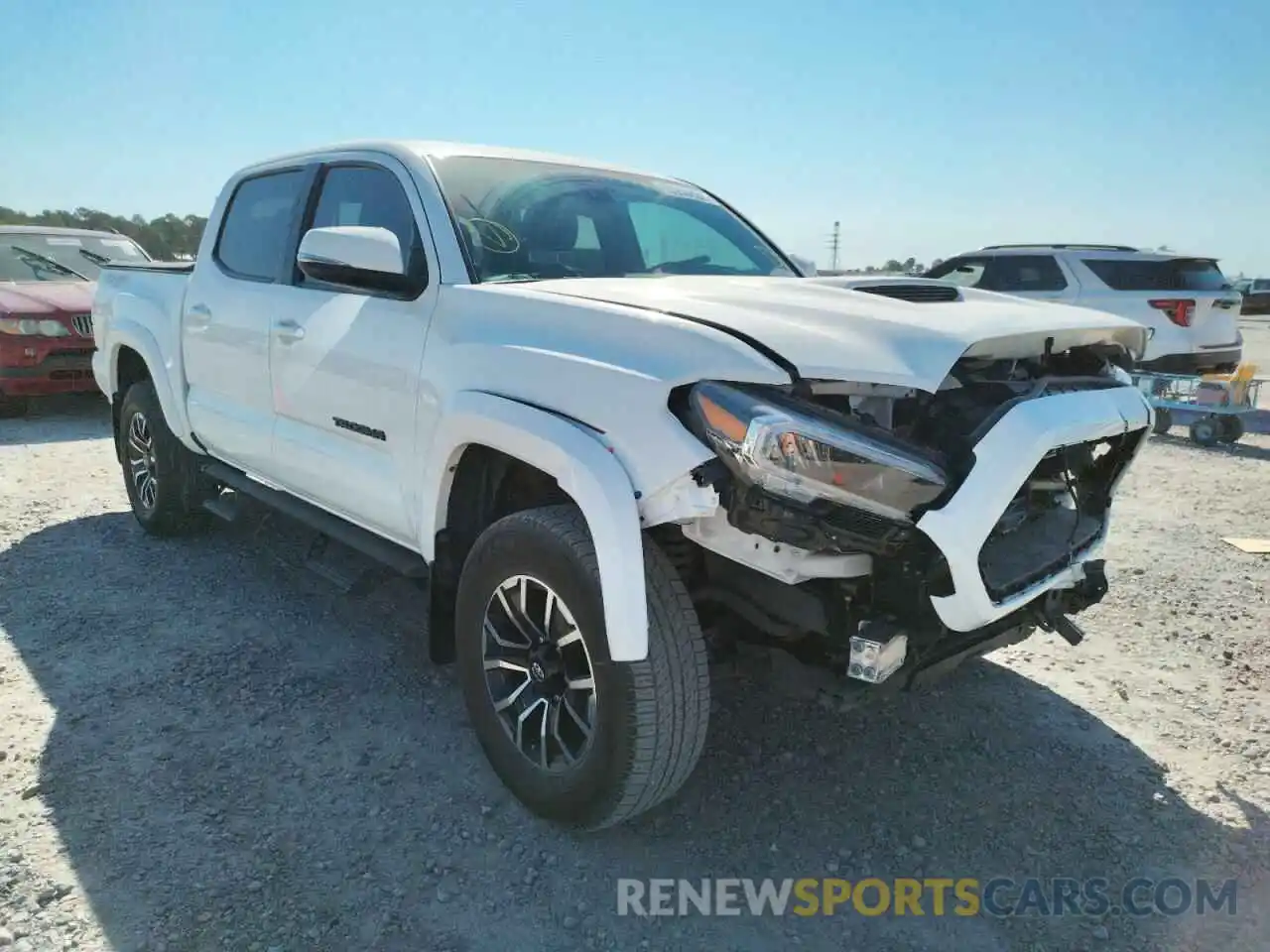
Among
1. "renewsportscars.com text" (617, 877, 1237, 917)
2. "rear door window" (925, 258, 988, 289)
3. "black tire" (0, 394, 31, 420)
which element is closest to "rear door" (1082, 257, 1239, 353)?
"rear door window" (925, 258, 988, 289)

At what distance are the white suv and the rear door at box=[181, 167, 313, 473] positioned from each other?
7.12 m

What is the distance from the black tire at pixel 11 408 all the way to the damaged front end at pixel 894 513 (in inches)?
343

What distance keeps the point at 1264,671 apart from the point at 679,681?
9.16 feet

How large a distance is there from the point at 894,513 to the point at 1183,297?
29.6 ft

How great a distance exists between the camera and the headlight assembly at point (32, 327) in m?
8.34

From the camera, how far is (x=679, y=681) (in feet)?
7.75

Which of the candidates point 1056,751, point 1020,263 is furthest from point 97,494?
point 1020,263

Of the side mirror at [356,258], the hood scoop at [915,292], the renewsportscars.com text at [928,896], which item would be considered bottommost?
the renewsportscars.com text at [928,896]

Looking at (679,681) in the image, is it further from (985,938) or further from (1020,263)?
(1020,263)

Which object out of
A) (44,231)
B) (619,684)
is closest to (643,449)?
(619,684)

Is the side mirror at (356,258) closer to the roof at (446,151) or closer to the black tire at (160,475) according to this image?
the roof at (446,151)

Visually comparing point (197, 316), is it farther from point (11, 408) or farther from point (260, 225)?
point (11, 408)

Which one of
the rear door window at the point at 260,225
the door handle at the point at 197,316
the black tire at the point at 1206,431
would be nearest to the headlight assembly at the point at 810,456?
the rear door window at the point at 260,225

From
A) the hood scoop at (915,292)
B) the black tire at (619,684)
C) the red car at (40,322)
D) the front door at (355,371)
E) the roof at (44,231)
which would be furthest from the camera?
the roof at (44,231)
